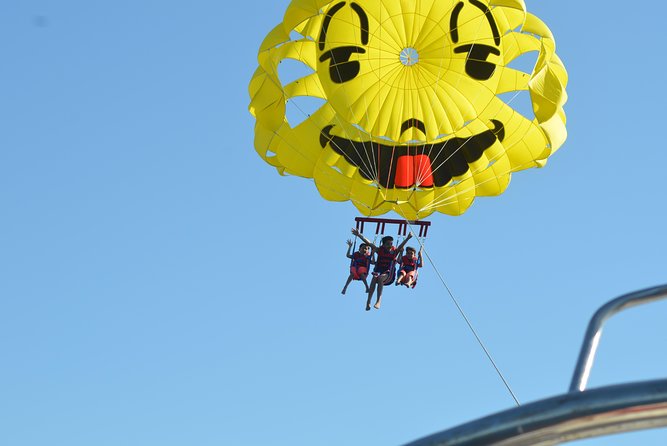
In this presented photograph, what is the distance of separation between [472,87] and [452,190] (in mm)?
1823

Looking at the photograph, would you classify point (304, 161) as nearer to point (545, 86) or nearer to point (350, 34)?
point (350, 34)

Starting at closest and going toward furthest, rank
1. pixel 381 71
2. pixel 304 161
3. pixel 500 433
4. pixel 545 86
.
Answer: pixel 500 433 < pixel 545 86 < pixel 381 71 < pixel 304 161

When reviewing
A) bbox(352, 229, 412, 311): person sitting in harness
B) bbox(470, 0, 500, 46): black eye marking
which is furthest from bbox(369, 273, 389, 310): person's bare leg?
bbox(470, 0, 500, 46): black eye marking

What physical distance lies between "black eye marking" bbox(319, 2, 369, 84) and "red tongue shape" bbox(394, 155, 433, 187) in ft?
5.22

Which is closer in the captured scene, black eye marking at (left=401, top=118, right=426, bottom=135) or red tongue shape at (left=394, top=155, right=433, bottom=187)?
black eye marking at (left=401, top=118, right=426, bottom=135)

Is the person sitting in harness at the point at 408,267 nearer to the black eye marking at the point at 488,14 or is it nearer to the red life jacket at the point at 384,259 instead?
the red life jacket at the point at 384,259

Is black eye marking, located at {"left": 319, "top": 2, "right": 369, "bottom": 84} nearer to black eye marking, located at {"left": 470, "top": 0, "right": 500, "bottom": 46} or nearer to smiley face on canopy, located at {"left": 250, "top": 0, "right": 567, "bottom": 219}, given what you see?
smiley face on canopy, located at {"left": 250, "top": 0, "right": 567, "bottom": 219}

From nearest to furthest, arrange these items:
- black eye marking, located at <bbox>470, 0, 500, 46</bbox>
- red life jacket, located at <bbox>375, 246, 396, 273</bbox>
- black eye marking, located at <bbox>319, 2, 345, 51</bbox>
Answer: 1. black eye marking, located at <bbox>470, 0, 500, 46</bbox>
2. black eye marking, located at <bbox>319, 2, 345, 51</bbox>
3. red life jacket, located at <bbox>375, 246, 396, 273</bbox>

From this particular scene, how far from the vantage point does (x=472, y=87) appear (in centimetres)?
1387

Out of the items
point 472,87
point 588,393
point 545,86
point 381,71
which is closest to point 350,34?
point 381,71

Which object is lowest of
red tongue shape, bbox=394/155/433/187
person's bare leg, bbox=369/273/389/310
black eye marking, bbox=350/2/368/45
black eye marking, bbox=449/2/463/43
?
person's bare leg, bbox=369/273/389/310

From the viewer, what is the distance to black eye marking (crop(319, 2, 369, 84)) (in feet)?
45.4

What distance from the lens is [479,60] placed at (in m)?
13.8

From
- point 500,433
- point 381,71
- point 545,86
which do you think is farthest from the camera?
point 381,71
